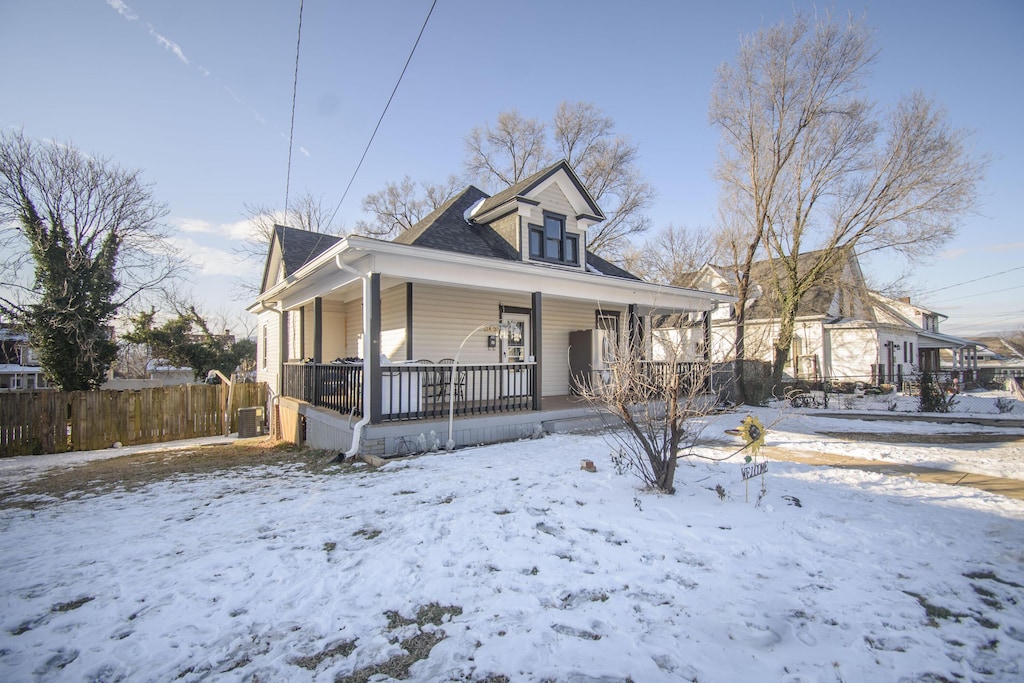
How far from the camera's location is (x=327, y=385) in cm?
966

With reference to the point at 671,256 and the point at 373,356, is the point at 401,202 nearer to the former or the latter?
the point at 671,256

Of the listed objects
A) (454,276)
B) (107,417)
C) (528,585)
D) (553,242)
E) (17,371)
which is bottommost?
→ (528,585)

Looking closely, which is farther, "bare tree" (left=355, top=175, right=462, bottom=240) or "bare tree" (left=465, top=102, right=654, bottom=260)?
"bare tree" (left=355, top=175, right=462, bottom=240)

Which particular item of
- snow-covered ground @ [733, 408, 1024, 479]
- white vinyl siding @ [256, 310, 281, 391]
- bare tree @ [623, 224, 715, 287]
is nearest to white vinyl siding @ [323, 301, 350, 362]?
white vinyl siding @ [256, 310, 281, 391]

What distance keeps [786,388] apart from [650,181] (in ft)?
43.2

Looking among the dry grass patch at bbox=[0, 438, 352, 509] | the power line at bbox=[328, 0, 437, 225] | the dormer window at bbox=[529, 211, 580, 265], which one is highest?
the power line at bbox=[328, 0, 437, 225]

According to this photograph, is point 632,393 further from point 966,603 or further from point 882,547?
point 966,603

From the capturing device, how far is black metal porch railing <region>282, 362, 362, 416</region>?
26.3 feet

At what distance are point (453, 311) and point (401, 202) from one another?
1838 centimetres

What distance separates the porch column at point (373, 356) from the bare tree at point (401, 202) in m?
20.7

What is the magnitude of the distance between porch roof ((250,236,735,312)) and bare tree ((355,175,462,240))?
15.2m

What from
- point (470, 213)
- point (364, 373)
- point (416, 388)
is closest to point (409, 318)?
point (416, 388)

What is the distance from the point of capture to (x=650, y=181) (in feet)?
82.8

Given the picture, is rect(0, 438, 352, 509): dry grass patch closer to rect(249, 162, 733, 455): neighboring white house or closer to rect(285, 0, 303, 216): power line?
rect(249, 162, 733, 455): neighboring white house
